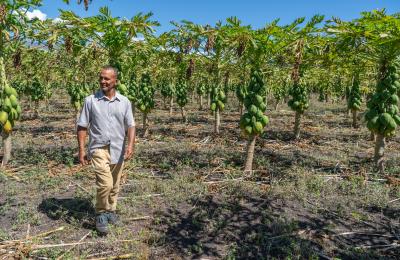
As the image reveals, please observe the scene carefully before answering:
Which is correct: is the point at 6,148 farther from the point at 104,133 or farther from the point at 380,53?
the point at 380,53

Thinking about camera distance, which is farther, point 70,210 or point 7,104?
point 7,104

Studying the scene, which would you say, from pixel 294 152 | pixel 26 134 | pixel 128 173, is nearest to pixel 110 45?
pixel 128 173

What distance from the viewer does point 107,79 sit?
4.94 m

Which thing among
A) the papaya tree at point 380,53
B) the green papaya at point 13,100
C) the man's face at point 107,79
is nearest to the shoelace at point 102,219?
the man's face at point 107,79

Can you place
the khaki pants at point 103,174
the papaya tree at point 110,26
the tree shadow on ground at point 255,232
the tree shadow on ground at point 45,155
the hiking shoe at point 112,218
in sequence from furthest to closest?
the tree shadow on ground at point 45,155 → the papaya tree at point 110,26 → the hiking shoe at point 112,218 → the khaki pants at point 103,174 → the tree shadow on ground at point 255,232

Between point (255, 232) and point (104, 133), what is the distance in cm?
267

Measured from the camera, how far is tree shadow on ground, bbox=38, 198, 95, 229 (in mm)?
5643

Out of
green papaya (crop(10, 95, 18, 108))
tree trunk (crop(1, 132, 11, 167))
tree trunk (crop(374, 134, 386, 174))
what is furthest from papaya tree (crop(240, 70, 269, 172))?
tree trunk (crop(1, 132, 11, 167))

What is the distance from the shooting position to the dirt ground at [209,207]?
494 centimetres

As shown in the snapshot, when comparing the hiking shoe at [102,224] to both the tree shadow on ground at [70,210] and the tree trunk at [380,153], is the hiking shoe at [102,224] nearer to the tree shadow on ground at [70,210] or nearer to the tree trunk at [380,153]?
the tree shadow on ground at [70,210]

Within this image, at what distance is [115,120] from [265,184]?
394cm

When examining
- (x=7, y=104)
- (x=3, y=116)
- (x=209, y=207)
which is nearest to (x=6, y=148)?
(x=3, y=116)

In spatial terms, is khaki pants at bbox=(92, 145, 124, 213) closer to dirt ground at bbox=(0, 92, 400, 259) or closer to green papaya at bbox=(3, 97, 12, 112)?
dirt ground at bbox=(0, 92, 400, 259)

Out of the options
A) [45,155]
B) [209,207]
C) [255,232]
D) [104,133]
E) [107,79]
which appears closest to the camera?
[107,79]
